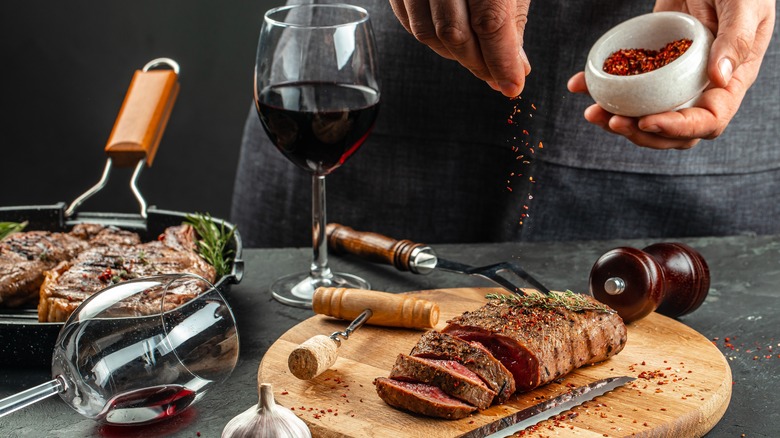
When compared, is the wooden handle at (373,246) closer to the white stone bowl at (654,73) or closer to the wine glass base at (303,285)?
the wine glass base at (303,285)

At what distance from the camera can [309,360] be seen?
174cm

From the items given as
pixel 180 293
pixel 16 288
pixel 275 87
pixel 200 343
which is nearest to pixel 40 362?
pixel 16 288

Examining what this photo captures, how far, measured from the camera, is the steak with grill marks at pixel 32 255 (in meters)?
1.98

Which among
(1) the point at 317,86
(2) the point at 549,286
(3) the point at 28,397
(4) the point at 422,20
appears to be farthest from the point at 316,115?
(3) the point at 28,397

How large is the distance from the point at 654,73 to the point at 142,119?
4.35ft

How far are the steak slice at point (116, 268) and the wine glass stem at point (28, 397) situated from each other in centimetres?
28

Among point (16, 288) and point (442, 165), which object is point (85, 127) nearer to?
point (442, 165)

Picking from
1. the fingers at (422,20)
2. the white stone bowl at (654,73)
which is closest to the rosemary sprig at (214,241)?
the fingers at (422,20)

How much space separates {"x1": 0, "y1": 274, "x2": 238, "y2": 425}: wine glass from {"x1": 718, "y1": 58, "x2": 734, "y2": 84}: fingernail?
4.11 feet

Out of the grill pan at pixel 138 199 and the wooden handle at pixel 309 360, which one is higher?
the grill pan at pixel 138 199

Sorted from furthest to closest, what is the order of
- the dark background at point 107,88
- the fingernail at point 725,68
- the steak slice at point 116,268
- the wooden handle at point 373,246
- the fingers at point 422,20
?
the dark background at point 107,88 < the wooden handle at point 373,246 < the fingernail at point 725,68 < the steak slice at point 116,268 < the fingers at point 422,20

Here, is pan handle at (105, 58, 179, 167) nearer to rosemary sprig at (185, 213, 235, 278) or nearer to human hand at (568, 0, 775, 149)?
rosemary sprig at (185, 213, 235, 278)

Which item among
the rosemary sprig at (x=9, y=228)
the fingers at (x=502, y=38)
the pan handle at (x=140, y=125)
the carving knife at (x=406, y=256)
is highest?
the fingers at (x=502, y=38)

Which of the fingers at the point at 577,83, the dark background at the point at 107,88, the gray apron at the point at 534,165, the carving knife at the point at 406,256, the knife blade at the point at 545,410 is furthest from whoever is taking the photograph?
the dark background at the point at 107,88
